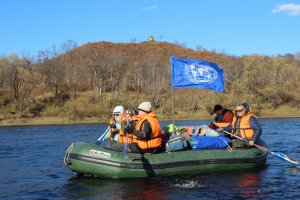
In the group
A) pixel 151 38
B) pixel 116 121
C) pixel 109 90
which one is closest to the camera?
pixel 116 121

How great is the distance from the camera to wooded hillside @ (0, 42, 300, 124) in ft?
140

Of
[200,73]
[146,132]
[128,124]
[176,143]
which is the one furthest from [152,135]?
[200,73]

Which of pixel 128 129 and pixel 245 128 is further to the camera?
pixel 245 128

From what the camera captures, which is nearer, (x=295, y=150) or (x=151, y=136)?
(x=151, y=136)

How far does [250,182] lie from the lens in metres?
10.6

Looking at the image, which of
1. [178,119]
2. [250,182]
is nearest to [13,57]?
[178,119]

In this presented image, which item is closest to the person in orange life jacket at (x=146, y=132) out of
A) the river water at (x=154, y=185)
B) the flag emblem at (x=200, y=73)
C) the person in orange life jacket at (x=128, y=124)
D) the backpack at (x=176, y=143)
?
the person in orange life jacket at (x=128, y=124)

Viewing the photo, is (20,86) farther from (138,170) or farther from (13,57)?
(138,170)

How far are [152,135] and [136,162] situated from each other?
0.73 metres

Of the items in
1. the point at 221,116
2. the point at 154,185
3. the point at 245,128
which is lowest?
the point at 154,185

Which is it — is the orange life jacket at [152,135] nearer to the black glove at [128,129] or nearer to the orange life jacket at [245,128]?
the black glove at [128,129]

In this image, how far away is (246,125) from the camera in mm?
12195

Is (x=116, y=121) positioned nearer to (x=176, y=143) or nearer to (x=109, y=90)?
(x=176, y=143)

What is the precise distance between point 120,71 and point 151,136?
4349cm
